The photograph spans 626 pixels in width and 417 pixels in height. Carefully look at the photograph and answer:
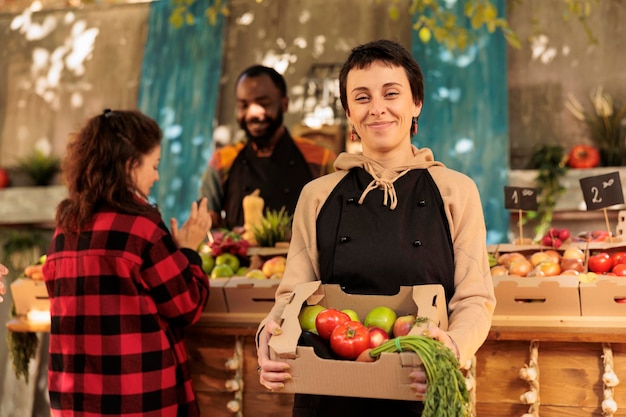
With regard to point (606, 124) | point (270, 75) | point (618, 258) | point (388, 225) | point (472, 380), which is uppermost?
point (270, 75)

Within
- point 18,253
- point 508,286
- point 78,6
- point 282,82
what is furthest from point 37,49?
point 508,286

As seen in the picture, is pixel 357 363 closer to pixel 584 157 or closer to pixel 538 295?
pixel 538 295

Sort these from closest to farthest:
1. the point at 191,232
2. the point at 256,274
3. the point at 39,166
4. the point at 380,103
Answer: the point at 380,103, the point at 191,232, the point at 256,274, the point at 39,166

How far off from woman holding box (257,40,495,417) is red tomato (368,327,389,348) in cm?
17

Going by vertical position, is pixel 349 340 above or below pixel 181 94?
below

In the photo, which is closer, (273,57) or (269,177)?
(269,177)

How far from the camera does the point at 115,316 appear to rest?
93.9 inches

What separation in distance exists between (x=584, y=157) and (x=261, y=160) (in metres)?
2.12

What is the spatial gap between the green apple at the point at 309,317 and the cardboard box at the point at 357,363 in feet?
0.07

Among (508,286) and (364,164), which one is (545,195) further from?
(364,164)

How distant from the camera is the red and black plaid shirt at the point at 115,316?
238 cm

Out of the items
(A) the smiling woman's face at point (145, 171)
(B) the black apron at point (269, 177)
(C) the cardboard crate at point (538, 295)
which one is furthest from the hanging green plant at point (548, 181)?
(A) the smiling woman's face at point (145, 171)

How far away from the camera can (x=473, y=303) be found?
162 centimetres

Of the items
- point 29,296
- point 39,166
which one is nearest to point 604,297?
point 29,296
